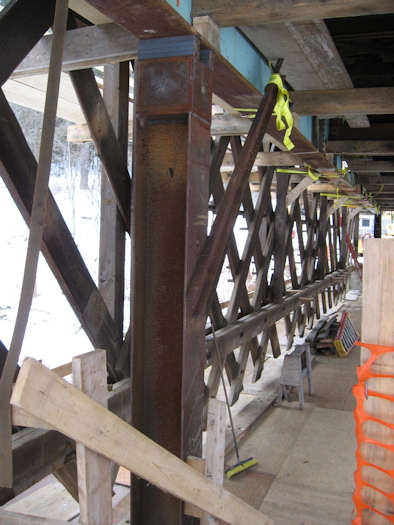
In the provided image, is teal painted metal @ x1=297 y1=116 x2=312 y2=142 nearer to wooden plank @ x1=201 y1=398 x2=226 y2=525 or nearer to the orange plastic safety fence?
the orange plastic safety fence

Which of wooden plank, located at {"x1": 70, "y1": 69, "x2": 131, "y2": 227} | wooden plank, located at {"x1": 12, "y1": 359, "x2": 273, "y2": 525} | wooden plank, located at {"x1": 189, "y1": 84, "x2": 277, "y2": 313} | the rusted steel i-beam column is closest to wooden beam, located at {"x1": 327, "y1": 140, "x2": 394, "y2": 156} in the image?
wooden plank, located at {"x1": 189, "y1": 84, "x2": 277, "y2": 313}

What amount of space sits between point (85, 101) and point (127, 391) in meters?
1.80

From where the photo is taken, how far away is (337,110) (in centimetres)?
562

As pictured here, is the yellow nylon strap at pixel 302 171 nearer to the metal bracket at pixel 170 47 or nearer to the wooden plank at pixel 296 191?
the wooden plank at pixel 296 191

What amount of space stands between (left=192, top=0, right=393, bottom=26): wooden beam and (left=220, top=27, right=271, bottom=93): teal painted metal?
0.44 metres

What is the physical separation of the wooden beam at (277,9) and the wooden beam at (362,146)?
525 cm

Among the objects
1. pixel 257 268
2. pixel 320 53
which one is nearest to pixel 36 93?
pixel 320 53

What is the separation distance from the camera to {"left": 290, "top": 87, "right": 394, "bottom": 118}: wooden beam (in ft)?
17.9

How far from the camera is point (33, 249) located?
5.60 feet

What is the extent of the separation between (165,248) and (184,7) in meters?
1.29

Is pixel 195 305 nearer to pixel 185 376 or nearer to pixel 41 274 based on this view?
pixel 185 376

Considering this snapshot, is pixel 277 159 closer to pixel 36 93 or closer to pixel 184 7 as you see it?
pixel 36 93

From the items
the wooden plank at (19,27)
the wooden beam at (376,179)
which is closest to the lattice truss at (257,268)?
the wooden plank at (19,27)

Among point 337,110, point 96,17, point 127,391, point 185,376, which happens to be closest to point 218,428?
point 185,376
